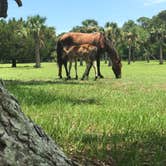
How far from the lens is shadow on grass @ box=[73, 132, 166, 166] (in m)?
5.77

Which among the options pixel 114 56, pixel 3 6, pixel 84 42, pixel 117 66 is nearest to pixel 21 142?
pixel 3 6

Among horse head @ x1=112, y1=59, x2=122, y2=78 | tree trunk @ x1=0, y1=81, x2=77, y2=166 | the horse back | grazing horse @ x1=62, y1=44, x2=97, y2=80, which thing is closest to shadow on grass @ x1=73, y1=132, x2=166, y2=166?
tree trunk @ x1=0, y1=81, x2=77, y2=166

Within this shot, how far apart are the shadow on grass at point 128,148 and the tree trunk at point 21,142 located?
1967 mm

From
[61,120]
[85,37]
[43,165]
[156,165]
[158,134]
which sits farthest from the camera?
[85,37]

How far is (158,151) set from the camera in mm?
6344

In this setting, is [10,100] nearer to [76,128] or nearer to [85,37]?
[76,128]

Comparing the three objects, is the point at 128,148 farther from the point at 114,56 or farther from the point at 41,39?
the point at 41,39

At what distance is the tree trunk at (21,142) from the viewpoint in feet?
10.9

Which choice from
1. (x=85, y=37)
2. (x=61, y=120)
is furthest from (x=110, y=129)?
(x=85, y=37)

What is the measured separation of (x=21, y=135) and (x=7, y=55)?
298 feet

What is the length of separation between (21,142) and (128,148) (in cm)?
320

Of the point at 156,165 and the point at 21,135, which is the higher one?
the point at 21,135

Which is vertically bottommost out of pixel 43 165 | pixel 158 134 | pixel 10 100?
pixel 158 134

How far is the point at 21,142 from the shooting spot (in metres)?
3.44
